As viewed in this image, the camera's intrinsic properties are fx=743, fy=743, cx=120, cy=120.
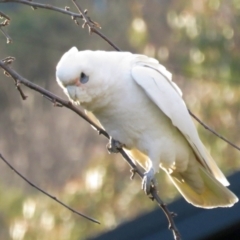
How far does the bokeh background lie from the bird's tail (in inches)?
108

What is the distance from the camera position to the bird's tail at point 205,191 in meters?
2.27

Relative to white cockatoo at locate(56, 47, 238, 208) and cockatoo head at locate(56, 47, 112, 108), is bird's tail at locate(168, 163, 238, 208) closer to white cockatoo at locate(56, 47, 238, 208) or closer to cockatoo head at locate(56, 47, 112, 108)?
white cockatoo at locate(56, 47, 238, 208)

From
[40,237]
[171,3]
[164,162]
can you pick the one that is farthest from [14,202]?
[164,162]

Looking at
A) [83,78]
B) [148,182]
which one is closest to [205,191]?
[148,182]

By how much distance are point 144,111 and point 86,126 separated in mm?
7852

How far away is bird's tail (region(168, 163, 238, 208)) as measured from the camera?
7.45ft

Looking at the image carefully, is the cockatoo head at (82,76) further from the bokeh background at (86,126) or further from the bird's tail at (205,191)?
the bokeh background at (86,126)

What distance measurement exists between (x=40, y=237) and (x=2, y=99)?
4818 mm

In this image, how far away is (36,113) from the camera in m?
9.96

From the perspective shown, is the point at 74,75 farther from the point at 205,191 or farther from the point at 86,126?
the point at 86,126

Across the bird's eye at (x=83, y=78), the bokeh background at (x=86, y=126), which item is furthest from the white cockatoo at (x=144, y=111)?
the bokeh background at (x=86, y=126)

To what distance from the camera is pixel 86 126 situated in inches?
394

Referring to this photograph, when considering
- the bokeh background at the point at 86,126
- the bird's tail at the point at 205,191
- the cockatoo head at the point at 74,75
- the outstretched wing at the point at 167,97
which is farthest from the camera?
the bokeh background at the point at 86,126

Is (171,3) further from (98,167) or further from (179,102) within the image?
(179,102)
